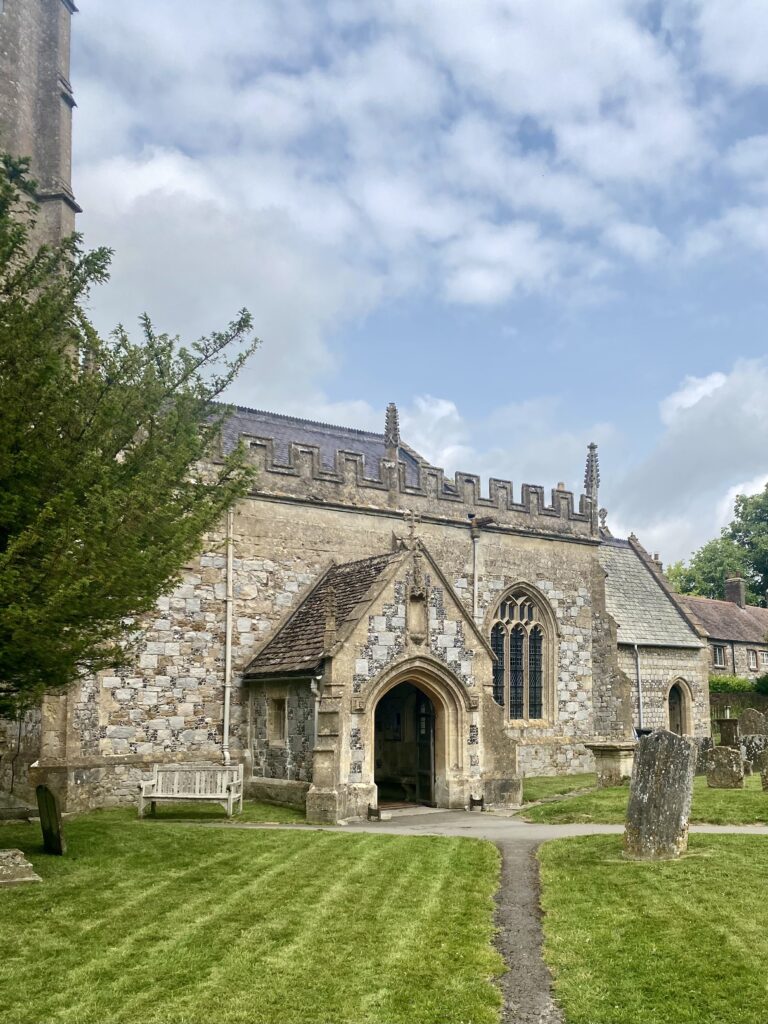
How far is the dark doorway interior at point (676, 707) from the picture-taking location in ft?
98.0

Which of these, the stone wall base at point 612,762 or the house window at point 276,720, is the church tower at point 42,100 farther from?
the stone wall base at point 612,762

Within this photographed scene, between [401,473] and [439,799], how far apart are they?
7.89m

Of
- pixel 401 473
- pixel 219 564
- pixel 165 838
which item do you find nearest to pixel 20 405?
pixel 165 838

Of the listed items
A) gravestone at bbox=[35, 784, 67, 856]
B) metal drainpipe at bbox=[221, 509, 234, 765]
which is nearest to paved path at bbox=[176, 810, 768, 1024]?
gravestone at bbox=[35, 784, 67, 856]

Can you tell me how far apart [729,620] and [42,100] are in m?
38.2

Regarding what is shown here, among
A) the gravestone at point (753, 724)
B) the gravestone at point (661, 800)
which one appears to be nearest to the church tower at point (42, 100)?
the gravestone at point (661, 800)

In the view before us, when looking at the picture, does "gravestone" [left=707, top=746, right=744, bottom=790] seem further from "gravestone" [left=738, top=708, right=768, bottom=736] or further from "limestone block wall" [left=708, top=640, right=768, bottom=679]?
"limestone block wall" [left=708, top=640, right=768, bottom=679]

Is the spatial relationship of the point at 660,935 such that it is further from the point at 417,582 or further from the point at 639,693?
the point at 639,693

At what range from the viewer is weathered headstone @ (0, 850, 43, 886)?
985cm

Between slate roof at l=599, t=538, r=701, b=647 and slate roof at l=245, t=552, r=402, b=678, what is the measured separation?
1162 cm

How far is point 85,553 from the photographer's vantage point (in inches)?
375

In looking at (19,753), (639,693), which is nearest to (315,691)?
(19,753)

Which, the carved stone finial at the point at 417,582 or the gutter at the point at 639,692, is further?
the gutter at the point at 639,692

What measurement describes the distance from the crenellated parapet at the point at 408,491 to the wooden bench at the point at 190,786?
Answer: 6.39 m
